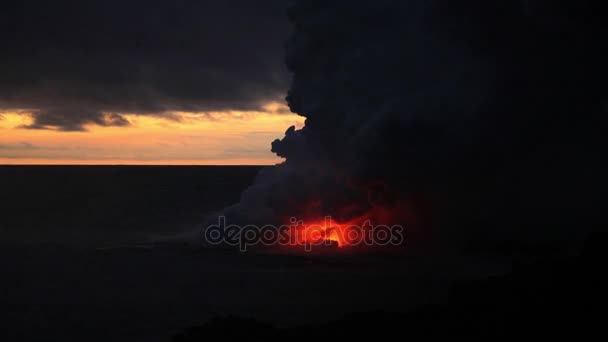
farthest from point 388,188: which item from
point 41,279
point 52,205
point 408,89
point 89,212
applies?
point 52,205

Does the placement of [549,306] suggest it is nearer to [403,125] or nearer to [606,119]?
[403,125]

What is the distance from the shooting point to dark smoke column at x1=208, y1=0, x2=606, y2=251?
76.5ft

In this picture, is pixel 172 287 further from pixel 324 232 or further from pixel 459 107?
pixel 459 107

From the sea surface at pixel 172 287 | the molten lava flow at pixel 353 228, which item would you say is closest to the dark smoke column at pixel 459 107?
the molten lava flow at pixel 353 228

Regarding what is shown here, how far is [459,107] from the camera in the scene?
23.3 metres

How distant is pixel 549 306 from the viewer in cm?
1191

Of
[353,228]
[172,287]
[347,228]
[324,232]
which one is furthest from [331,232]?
[172,287]

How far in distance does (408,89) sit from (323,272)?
7.72 metres

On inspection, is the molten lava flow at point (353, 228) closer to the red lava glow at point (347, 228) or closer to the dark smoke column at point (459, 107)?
the red lava glow at point (347, 228)

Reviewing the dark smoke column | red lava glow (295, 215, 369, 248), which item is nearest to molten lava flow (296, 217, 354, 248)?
red lava glow (295, 215, 369, 248)

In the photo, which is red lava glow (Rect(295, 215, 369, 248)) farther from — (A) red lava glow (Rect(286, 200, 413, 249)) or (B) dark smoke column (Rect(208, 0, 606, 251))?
(B) dark smoke column (Rect(208, 0, 606, 251))

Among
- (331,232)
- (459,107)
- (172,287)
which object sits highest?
(459,107)

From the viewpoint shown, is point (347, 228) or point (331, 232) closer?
point (347, 228)

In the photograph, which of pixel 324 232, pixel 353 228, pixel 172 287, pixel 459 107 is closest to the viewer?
pixel 172 287
